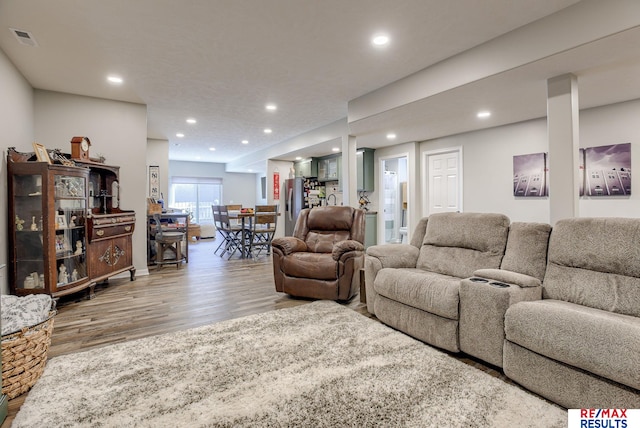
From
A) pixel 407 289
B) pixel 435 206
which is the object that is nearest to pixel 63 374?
pixel 407 289

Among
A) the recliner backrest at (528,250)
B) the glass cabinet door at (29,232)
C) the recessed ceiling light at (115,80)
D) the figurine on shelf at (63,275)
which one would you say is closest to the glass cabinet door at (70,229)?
the figurine on shelf at (63,275)

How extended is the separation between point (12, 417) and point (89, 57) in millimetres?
3299

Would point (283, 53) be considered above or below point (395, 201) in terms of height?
above

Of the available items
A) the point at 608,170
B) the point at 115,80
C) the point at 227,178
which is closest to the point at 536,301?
the point at 608,170

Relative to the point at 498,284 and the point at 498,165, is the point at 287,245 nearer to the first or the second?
the point at 498,284

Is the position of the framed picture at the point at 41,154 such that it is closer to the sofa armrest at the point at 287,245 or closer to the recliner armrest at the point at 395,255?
the sofa armrest at the point at 287,245

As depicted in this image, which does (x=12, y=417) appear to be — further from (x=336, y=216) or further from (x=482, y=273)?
(x=336, y=216)

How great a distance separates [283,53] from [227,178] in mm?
8922

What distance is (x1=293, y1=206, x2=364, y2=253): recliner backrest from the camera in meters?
3.86

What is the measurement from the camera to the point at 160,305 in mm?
3371

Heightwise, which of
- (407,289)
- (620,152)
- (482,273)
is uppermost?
(620,152)

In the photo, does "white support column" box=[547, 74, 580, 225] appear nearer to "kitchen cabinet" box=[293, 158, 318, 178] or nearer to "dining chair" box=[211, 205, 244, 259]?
"dining chair" box=[211, 205, 244, 259]

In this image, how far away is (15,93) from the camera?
344 centimetres

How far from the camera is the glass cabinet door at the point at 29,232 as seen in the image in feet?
10.5
